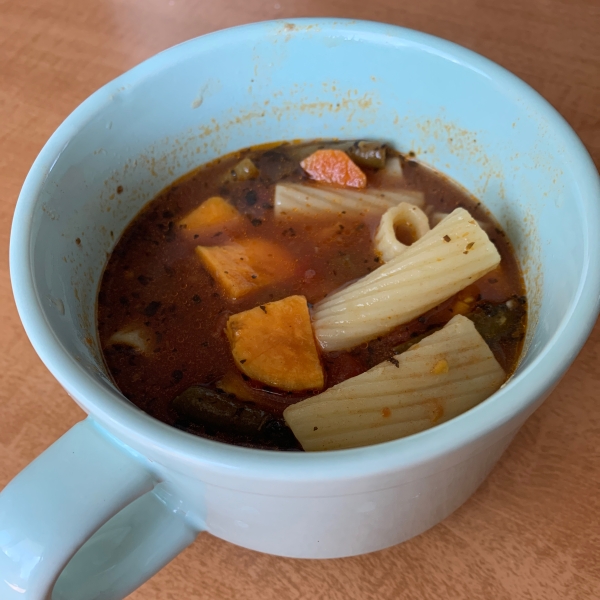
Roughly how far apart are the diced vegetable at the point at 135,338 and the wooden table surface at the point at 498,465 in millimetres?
180

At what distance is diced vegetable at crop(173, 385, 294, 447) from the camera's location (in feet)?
2.68

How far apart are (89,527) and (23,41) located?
1.36 metres

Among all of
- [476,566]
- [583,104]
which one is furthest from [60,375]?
[583,104]

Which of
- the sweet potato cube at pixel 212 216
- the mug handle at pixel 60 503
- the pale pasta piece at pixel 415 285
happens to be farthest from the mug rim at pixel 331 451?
the sweet potato cube at pixel 212 216

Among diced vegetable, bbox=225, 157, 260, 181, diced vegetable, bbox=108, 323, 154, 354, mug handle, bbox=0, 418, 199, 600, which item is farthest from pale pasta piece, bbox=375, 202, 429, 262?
mug handle, bbox=0, 418, 199, 600

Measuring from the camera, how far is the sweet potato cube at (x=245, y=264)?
99cm

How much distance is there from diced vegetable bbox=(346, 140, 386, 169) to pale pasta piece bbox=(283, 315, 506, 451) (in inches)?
17.6

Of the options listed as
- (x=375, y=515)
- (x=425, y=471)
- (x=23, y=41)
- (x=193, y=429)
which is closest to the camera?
(x=425, y=471)

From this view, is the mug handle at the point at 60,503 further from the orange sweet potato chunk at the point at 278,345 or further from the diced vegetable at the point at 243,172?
the diced vegetable at the point at 243,172

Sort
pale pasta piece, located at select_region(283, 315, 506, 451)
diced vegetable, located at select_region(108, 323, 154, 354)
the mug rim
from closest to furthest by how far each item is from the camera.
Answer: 1. the mug rim
2. pale pasta piece, located at select_region(283, 315, 506, 451)
3. diced vegetable, located at select_region(108, 323, 154, 354)

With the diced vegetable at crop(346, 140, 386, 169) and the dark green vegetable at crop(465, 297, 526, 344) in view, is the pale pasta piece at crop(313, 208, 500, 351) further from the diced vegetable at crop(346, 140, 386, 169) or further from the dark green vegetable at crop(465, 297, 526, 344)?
the diced vegetable at crop(346, 140, 386, 169)

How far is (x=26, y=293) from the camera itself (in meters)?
0.69

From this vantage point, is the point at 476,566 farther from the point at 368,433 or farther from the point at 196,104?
the point at 196,104

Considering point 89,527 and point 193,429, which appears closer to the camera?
point 89,527
